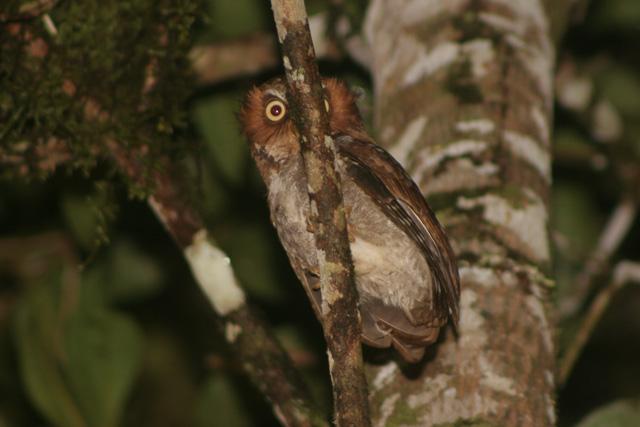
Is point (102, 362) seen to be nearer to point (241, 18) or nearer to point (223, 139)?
point (223, 139)

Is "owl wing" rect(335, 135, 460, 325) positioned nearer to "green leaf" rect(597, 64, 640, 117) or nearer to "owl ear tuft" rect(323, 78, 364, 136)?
"owl ear tuft" rect(323, 78, 364, 136)

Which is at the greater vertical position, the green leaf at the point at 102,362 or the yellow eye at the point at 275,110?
the yellow eye at the point at 275,110

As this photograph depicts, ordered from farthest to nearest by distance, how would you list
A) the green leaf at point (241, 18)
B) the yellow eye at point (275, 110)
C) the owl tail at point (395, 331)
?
the green leaf at point (241, 18) → the yellow eye at point (275, 110) → the owl tail at point (395, 331)

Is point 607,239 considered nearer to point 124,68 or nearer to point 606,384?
point 606,384

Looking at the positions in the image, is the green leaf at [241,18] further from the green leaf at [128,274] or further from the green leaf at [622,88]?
the green leaf at [622,88]

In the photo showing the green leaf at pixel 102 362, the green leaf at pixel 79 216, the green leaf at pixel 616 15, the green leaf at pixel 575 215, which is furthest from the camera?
the green leaf at pixel 575 215

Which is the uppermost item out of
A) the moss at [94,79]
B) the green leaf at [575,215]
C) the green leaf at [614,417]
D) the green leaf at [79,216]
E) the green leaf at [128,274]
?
the moss at [94,79]

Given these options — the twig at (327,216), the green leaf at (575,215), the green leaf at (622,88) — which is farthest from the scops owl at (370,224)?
the green leaf at (622,88)
